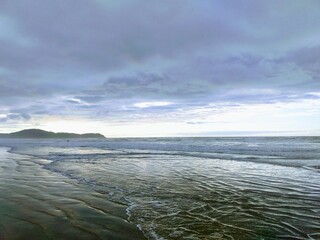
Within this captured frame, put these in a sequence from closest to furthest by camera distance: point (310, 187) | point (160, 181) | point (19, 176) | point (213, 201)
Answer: point (213, 201)
point (310, 187)
point (160, 181)
point (19, 176)

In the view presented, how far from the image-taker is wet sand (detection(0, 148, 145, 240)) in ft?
19.9

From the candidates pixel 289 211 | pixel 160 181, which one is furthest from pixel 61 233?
pixel 160 181

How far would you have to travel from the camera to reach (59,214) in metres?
7.57

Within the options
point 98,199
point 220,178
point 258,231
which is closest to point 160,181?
point 220,178

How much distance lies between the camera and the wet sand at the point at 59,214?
606 centimetres

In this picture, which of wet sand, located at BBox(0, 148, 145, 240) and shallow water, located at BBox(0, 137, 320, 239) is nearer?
wet sand, located at BBox(0, 148, 145, 240)

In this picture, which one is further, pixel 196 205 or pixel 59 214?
pixel 196 205

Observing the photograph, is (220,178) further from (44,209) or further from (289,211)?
(44,209)

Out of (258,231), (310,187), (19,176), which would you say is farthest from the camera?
(19,176)

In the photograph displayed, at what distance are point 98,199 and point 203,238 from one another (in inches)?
187

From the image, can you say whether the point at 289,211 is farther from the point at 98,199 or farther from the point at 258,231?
the point at 98,199

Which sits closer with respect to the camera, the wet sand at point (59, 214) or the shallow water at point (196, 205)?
the wet sand at point (59, 214)

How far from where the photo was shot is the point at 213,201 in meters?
9.16

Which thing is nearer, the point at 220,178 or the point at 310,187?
the point at 310,187
